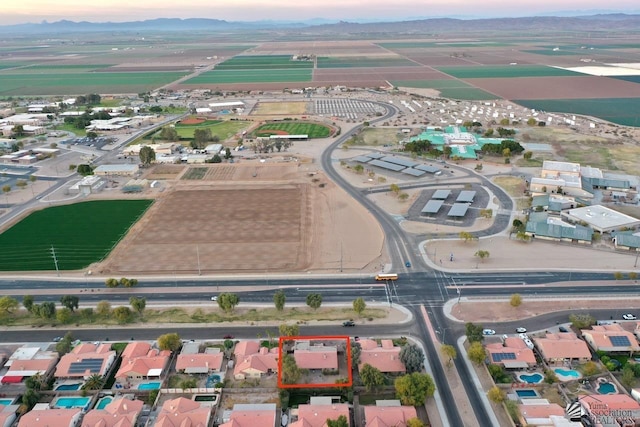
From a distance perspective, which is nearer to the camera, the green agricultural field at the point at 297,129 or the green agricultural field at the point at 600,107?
the green agricultural field at the point at 297,129

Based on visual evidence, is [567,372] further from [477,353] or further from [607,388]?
[477,353]

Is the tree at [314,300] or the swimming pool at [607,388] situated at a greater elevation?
the tree at [314,300]

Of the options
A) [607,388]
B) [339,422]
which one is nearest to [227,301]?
[339,422]

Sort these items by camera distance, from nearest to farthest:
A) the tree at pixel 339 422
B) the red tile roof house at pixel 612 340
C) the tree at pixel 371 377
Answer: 1. the tree at pixel 339 422
2. the tree at pixel 371 377
3. the red tile roof house at pixel 612 340

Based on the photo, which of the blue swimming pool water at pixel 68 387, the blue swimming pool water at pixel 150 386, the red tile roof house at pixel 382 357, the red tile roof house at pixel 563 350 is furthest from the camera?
the red tile roof house at pixel 563 350

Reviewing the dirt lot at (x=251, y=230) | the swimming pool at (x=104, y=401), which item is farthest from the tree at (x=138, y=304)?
the swimming pool at (x=104, y=401)

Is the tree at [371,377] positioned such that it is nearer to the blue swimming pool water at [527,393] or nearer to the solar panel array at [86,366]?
the blue swimming pool water at [527,393]

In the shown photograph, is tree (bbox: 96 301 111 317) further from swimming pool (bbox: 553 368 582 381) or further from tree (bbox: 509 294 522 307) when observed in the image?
swimming pool (bbox: 553 368 582 381)
